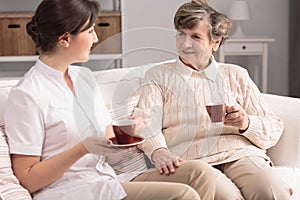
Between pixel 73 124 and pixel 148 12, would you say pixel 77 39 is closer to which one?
pixel 73 124

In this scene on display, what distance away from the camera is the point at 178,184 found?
1769mm

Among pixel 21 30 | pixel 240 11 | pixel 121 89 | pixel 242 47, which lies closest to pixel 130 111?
pixel 121 89

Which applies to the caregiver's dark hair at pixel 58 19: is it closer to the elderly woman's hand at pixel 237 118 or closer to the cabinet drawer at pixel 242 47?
the elderly woman's hand at pixel 237 118

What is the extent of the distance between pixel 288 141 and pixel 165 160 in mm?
665

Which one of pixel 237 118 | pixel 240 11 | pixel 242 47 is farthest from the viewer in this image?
pixel 240 11

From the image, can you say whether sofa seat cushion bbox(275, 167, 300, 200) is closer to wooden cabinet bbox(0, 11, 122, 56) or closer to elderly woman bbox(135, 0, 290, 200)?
elderly woman bbox(135, 0, 290, 200)

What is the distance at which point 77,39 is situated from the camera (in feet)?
6.01

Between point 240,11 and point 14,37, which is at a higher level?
point 240,11

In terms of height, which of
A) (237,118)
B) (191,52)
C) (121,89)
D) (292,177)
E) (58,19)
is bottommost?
(292,177)

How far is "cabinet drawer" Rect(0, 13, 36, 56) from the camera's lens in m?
4.06

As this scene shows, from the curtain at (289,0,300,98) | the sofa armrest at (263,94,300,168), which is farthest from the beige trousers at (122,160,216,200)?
the curtain at (289,0,300,98)

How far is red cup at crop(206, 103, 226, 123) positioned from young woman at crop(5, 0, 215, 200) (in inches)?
6.8

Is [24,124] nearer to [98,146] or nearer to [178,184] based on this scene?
[98,146]

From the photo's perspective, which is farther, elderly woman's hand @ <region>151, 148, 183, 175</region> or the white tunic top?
elderly woman's hand @ <region>151, 148, 183, 175</region>
